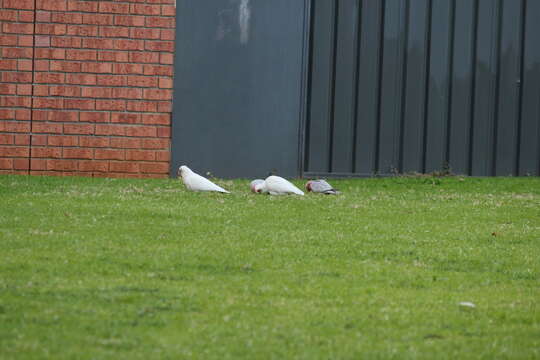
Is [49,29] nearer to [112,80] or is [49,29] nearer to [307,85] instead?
[112,80]

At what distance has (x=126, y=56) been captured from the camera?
12.9 meters

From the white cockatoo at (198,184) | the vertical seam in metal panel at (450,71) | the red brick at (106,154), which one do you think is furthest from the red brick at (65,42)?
the vertical seam in metal panel at (450,71)

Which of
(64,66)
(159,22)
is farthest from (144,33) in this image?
(64,66)

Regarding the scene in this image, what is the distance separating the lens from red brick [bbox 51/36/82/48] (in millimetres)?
12812

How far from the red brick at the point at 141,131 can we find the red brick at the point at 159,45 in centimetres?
111

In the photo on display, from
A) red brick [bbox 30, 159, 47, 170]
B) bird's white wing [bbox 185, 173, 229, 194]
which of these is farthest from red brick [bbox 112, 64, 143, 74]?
bird's white wing [bbox 185, 173, 229, 194]

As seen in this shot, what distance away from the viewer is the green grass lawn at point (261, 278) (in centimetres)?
450

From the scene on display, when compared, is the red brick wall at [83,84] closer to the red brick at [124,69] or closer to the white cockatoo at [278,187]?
the red brick at [124,69]

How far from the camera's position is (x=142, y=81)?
12961mm

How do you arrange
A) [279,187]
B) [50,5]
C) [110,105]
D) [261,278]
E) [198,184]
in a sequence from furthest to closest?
[110,105]
[50,5]
[198,184]
[279,187]
[261,278]

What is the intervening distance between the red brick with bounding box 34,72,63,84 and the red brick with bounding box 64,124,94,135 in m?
0.63

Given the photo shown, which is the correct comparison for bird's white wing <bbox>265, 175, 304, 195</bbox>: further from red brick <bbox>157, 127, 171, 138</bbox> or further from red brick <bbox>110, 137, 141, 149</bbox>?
red brick <bbox>110, 137, 141, 149</bbox>

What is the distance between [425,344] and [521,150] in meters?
10.2

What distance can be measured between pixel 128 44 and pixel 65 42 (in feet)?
2.84
